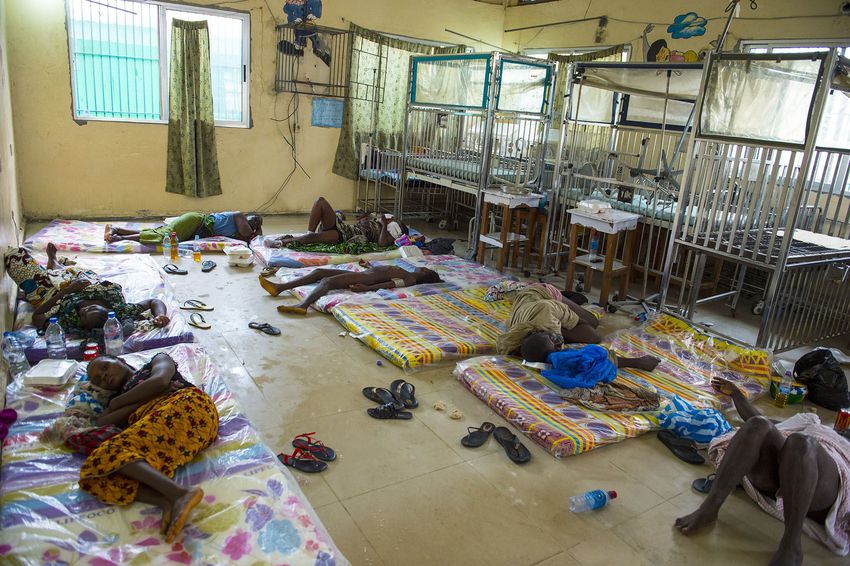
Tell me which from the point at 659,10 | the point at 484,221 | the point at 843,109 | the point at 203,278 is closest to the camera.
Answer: the point at 843,109

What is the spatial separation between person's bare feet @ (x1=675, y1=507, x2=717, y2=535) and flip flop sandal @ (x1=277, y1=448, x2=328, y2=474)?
1.67 metres

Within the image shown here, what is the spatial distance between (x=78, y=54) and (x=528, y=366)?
6635mm

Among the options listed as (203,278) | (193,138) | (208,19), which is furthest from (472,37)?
(203,278)

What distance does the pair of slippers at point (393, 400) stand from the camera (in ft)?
10.9

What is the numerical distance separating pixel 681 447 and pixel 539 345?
1079 millimetres

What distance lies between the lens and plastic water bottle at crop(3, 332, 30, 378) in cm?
315

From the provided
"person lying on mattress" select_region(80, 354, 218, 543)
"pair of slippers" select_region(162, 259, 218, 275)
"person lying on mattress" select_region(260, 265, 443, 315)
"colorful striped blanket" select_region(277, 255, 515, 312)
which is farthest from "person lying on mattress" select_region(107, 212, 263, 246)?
"person lying on mattress" select_region(80, 354, 218, 543)

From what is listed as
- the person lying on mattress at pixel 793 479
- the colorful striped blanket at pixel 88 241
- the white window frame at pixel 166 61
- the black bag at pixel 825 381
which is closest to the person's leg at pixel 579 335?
the black bag at pixel 825 381

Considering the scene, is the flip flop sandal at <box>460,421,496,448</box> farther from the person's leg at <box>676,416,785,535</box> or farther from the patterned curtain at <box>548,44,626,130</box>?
the patterned curtain at <box>548,44,626,130</box>

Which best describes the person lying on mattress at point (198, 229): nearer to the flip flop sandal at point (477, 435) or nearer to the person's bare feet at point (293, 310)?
the person's bare feet at point (293, 310)

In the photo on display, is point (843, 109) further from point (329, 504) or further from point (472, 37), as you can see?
point (472, 37)

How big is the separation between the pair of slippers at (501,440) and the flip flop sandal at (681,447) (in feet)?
2.84

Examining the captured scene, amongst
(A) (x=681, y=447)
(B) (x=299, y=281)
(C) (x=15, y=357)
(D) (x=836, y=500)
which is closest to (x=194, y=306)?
(B) (x=299, y=281)

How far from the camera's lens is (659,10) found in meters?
7.21
